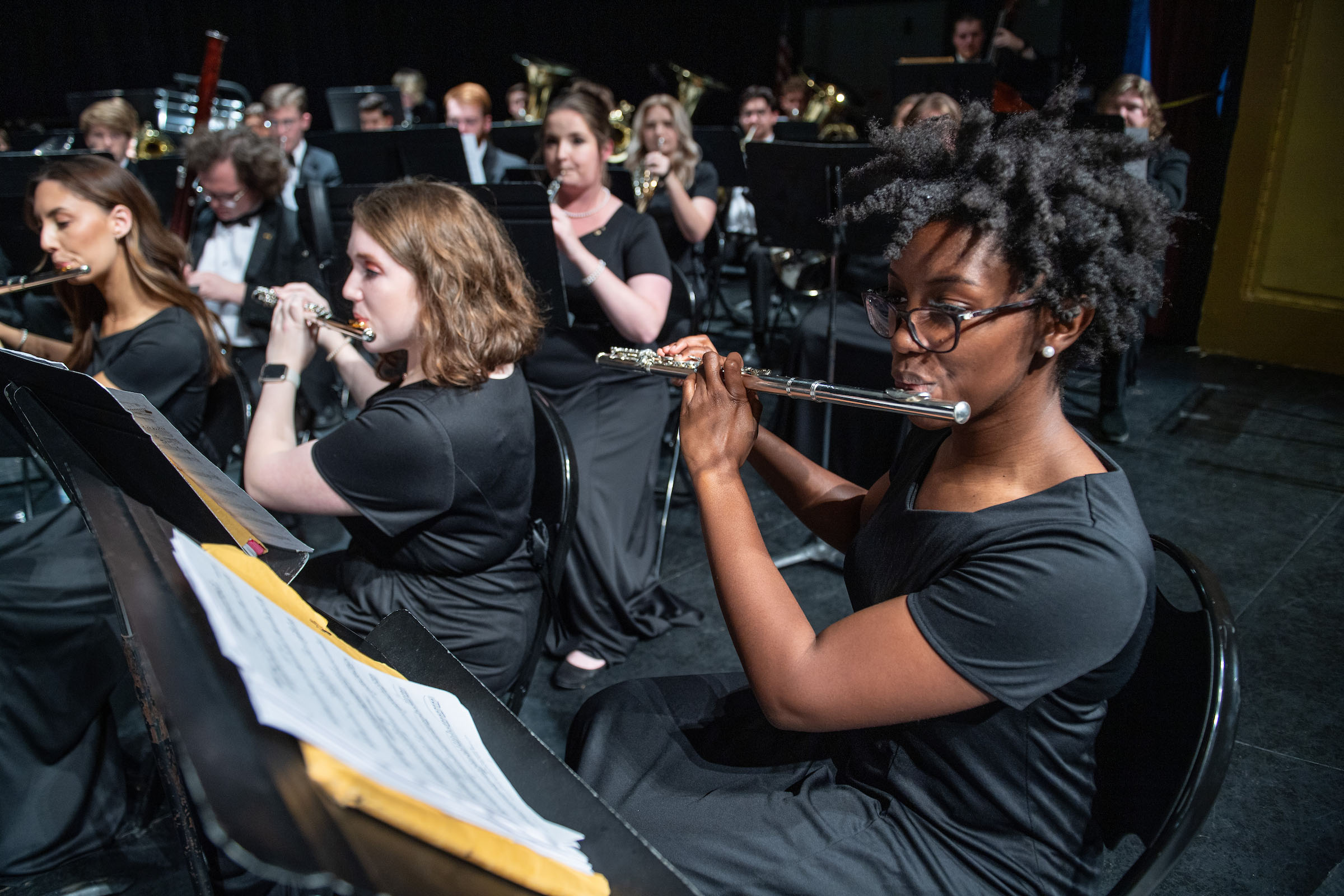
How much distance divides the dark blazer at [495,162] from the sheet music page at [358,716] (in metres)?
4.97

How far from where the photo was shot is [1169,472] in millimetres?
3521

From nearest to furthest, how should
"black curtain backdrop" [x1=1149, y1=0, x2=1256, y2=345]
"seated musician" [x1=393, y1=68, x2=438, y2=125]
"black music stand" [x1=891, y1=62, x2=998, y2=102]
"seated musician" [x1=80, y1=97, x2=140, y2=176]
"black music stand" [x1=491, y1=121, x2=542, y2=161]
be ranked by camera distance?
"black music stand" [x1=891, y1=62, x2=998, y2=102], "black curtain backdrop" [x1=1149, y1=0, x2=1256, y2=345], "seated musician" [x1=80, y1=97, x2=140, y2=176], "black music stand" [x1=491, y1=121, x2=542, y2=161], "seated musician" [x1=393, y1=68, x2=438, y2=125]

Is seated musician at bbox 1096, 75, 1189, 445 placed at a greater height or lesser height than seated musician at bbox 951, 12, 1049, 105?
lesser

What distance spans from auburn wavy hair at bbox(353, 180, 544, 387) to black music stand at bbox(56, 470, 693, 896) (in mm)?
721

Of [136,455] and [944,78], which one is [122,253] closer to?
[136,455]

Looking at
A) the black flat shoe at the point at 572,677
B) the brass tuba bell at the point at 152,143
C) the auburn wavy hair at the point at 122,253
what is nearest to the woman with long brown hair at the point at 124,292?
the auburn wavy hair at the point at 122,253

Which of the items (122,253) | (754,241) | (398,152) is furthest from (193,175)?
(754,241)

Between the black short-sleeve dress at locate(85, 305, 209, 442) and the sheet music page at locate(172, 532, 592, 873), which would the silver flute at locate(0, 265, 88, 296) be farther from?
the sheet music page at locate(172, 532, 592, 873)

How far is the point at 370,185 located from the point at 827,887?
7.02ft

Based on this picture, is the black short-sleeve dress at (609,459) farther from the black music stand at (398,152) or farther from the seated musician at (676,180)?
the black music stand at (398,152)

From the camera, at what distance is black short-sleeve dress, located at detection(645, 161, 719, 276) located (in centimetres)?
412

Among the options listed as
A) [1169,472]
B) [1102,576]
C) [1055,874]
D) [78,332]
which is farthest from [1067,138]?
[1169,472]

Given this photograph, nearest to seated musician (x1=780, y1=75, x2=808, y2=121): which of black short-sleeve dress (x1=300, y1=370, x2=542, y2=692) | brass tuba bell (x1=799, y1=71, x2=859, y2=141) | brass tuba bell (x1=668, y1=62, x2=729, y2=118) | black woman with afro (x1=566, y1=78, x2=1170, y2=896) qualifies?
brass tuba bell (x1=799, y1=71, x2=859, y2=141)

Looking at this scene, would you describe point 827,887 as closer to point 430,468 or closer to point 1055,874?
point 1055,874
